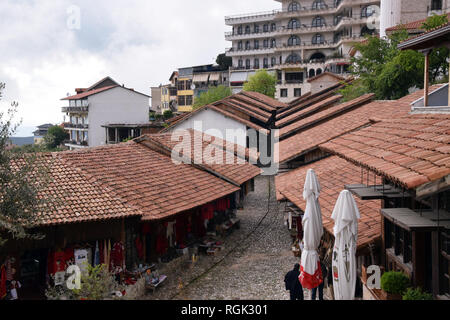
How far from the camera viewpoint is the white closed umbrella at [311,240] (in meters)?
11.6

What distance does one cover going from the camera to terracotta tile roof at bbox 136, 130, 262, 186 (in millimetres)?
22203

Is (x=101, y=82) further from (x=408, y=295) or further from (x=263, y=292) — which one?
(x=408, y=295)

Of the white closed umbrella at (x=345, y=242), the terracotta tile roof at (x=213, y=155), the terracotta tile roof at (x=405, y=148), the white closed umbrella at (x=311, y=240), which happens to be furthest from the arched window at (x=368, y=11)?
the white closed umbrella at (x=345, y=242)

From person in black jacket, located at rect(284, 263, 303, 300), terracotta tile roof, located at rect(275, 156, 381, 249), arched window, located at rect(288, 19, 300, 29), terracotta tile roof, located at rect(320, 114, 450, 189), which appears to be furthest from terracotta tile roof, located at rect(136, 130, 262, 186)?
arched window, located at rect(288, 19, 300, 29)

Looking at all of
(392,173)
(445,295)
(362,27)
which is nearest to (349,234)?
(445,295)

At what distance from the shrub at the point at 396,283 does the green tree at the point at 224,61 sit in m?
77.9

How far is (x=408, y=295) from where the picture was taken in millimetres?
8500

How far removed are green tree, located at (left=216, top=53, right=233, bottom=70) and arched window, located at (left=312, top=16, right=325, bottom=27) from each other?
720 inches

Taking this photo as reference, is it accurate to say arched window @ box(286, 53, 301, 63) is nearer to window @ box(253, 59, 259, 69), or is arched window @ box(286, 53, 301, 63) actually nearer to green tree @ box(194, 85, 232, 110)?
window @ box(253, 59, 259, 69)

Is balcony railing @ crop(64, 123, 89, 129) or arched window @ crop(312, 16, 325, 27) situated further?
arched window @ crop(312, 16, 325, 27)

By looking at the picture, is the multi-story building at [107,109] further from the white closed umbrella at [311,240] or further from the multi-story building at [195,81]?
the white closed umbrella at [311,240]

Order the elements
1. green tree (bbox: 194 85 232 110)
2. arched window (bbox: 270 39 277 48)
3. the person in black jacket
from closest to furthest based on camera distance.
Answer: the person in black jacket → green tree (bbox: 194 85 232 110) → arched window (bbox: 270 39 277 48)

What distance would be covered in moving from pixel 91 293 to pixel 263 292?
5680 mm

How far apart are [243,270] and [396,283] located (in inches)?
333
